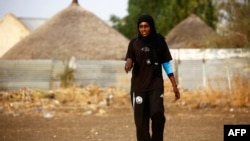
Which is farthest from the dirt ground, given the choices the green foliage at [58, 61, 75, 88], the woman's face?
the green foliage at [58, 61, 75, 88]

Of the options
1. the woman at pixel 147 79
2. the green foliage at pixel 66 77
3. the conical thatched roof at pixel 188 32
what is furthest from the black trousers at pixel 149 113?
the conical thatched roof at pixel 188 32

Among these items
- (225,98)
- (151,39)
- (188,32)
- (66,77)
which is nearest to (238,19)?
(225,98)

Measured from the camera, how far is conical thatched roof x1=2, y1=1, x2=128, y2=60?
18.8 m

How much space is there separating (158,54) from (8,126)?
4564mm

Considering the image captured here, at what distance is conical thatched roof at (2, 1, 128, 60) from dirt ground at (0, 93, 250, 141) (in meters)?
7.31

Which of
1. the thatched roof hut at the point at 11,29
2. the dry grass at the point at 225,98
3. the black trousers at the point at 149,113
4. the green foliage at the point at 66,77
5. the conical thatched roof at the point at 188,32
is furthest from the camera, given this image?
the thatched roof hut at the point at 11,29

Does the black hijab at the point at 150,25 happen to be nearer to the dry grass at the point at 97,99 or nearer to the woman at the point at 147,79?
the woman at the point at 147,79

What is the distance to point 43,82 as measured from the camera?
15.9 meters

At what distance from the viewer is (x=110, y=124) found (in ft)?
27.8

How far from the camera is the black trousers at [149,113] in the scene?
4.57 meters

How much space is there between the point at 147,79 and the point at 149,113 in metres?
0.39

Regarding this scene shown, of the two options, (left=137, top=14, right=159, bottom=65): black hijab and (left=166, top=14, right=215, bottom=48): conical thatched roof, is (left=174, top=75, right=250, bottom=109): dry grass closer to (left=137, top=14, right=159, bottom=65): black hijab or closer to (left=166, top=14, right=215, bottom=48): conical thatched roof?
(left=137, top=14, right=159, bottom=65): black hijab

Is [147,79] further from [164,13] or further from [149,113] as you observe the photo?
[164,13]

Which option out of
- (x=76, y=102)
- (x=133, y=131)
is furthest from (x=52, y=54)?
(x=133, y=131)
